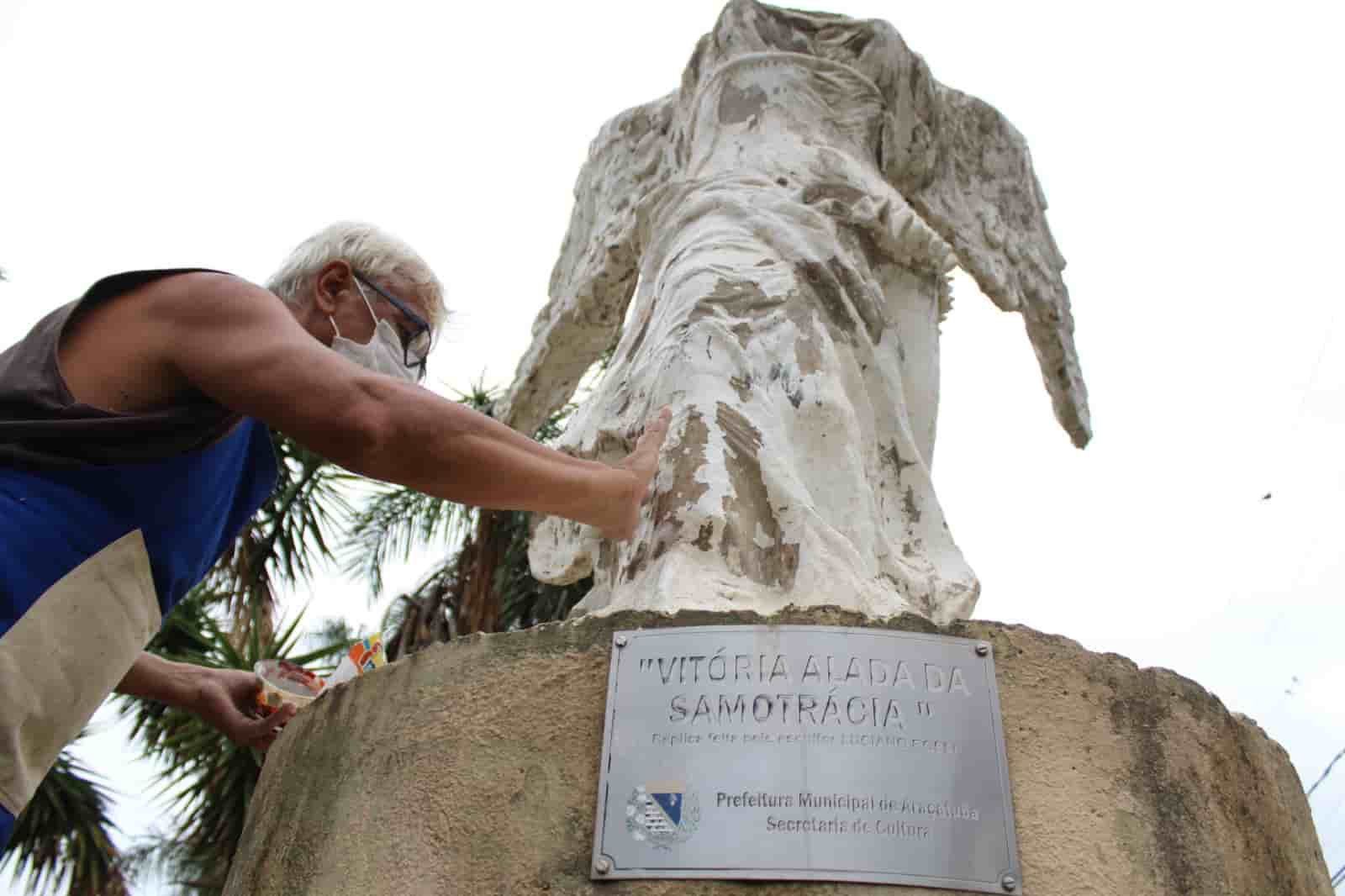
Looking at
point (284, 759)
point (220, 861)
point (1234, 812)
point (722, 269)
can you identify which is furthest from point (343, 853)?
point (220, 861)

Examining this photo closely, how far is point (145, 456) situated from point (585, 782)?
75 cm

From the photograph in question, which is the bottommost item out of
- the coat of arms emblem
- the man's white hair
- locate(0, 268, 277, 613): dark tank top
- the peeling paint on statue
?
the coat of arms emblem

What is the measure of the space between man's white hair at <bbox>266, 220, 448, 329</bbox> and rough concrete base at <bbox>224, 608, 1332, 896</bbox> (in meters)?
0.59

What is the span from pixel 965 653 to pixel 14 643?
1289mm

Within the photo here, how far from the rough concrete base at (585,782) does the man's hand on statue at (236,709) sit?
178mm

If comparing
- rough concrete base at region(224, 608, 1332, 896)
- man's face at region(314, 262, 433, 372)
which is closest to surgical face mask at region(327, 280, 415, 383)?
man's face at region(314, 262, 433, 372)

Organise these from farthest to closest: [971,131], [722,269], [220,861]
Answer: [220,861] < [971,131] < [722,269]

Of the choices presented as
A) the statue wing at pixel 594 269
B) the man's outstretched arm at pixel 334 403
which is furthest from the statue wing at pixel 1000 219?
the man's outstretched arm at pixel 334 403

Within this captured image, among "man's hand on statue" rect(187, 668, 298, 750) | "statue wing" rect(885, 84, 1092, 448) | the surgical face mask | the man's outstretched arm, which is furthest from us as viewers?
"statue wing" rect(885, 84, 1092, 448)

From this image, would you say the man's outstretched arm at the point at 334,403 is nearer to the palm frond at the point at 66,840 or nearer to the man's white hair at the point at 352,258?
the man's white hair at the point at 352,258

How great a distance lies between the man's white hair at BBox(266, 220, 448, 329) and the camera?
1892 millimetres

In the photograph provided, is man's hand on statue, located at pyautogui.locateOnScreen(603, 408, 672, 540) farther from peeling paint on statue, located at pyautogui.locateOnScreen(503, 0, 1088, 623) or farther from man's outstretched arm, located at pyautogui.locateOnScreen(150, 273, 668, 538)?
peeling paint on statue, located at pyautogui.locateOnScreen(503, 0, 1088, 623)

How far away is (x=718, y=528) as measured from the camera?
7.47ft

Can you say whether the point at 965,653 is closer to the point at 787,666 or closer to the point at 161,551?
the point at 787,666
